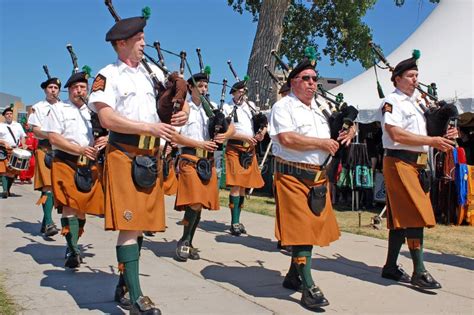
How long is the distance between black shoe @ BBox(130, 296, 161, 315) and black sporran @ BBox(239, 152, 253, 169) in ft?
13.5

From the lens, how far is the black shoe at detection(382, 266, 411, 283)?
4.94 meters

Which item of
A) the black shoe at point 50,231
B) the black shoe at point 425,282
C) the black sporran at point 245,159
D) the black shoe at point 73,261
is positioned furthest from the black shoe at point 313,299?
the black shoe at point 50,231

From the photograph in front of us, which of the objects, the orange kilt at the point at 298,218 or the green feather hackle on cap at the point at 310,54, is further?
the green feather hackle on cap at the point at 310,54

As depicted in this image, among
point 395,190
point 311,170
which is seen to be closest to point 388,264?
point 395,190

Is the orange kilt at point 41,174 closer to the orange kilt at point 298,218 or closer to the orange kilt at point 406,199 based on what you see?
the orange kilt at point 298,218

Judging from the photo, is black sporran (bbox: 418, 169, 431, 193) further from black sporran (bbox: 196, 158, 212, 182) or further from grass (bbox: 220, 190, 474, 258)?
black sporran (bbox: 196, 158, 212, 182)

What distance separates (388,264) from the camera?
503 cm

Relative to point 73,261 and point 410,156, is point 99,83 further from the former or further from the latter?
point 410,156

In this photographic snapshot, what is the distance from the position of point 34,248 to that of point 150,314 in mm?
3235

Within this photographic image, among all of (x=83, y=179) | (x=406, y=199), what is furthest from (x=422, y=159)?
(x=83, y=179)

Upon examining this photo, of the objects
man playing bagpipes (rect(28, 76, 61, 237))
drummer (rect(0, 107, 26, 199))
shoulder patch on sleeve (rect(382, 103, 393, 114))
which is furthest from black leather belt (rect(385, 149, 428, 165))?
drummer (rect(0, 107, 26, 199))

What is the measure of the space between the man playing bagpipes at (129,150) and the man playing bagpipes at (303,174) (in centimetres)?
90

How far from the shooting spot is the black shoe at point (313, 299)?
400cm

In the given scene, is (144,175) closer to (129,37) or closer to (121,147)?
(121,147)
